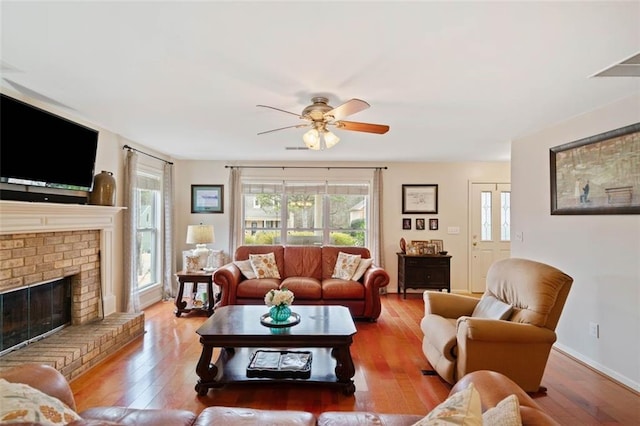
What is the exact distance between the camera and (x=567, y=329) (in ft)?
10.9

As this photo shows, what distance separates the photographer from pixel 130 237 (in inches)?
159

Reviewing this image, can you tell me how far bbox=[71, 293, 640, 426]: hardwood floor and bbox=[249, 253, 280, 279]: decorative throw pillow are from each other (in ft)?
4.43

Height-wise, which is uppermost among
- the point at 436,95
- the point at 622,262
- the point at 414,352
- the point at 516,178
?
the point at 436,95

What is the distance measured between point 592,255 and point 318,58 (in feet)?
10.0

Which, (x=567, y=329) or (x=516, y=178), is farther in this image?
(x=516, y=178)

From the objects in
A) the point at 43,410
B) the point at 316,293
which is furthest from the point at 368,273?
the point at 43,410

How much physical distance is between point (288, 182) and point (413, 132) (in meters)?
2.70

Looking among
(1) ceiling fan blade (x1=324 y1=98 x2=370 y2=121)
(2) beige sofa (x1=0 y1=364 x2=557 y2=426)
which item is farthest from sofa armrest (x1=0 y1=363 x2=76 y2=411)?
(1) ceiling fan blade (x1=324 y1=98 x2=370 y2=121)

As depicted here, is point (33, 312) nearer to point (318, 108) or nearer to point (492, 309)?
point (318, 108)

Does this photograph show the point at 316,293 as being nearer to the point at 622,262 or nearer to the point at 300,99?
the point at 300,99

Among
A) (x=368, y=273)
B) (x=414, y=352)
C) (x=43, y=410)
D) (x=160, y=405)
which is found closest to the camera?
(x=43, y=410)

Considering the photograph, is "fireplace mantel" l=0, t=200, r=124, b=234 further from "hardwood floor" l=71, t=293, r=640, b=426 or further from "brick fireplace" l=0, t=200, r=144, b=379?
"hardwood floor" l=71, t=293, r=640, b=426

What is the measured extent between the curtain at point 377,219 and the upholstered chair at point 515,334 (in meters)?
2.97

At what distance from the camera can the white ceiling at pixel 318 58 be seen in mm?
1582
